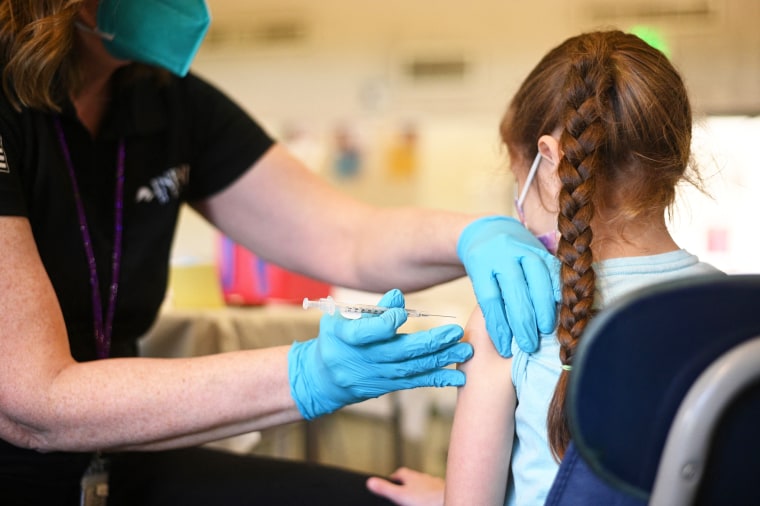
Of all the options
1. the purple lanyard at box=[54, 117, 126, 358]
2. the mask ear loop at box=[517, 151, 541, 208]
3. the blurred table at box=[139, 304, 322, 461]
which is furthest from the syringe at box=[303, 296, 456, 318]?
the blurred table at box=[139, 304, 322, 461]

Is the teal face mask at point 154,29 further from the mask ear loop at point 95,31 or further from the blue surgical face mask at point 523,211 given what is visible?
the blue surgical face mask at point 523,211

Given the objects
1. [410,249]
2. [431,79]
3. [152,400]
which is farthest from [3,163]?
[431,79]

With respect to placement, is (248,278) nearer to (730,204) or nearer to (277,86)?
(277,86)

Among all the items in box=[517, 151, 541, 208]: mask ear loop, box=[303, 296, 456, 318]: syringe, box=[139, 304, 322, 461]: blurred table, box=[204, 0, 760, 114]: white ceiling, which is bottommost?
box=[139, 304, 322, 461]: blurred table

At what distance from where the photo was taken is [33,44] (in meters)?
1.04

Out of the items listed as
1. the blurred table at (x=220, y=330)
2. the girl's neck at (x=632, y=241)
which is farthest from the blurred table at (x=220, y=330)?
the girl's neck at (x=632, y=241)

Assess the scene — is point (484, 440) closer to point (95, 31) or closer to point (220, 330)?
point (95, 31)

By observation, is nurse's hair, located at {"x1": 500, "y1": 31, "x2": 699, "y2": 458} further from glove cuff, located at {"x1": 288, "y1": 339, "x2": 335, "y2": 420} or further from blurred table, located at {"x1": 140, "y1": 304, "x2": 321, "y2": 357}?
blurred table, located at {"x1": 140, "y1": 304, "x2": 321, "y2": 357}

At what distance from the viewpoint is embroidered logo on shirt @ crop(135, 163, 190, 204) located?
132 centimetres

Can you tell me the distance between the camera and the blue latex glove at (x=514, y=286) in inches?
36.2

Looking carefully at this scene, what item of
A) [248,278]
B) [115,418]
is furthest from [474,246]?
[248,278]

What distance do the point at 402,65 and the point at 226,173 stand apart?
7.13 feet

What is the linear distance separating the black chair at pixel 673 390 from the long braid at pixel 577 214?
0.58 ft

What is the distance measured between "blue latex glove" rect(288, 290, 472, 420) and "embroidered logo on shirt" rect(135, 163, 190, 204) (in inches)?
20.1
